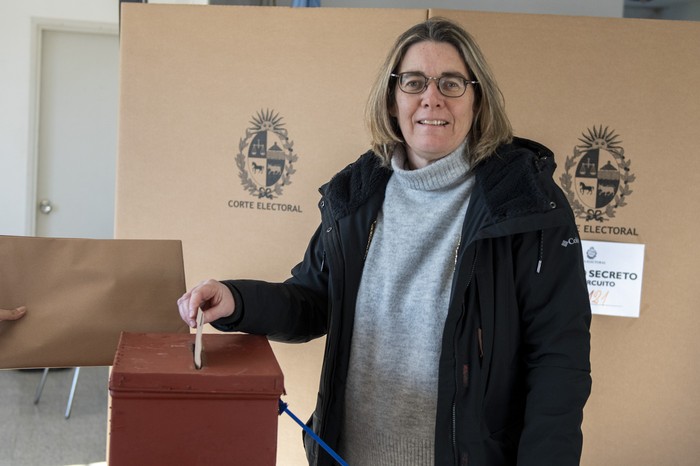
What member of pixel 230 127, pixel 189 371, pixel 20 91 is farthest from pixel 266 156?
pixel 20 91

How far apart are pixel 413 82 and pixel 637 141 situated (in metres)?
0.93

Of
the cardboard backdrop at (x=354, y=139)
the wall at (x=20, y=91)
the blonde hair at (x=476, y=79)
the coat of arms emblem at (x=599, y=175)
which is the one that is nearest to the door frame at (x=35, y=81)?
the wall at (x=20, y=91)

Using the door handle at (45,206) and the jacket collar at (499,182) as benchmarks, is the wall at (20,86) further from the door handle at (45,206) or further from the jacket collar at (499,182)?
the jacket collar at (499,182)

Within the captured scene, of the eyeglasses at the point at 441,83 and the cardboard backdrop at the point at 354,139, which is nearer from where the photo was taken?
the eyeglasses at the point at 441,83

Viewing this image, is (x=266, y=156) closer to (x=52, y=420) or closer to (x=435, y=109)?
(x=435, y=109)

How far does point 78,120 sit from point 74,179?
37 centimetres

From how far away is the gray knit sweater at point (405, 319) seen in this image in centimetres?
125

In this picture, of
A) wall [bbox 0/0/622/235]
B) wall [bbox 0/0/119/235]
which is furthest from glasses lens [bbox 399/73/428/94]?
wall [bbox 0/0/119/235]

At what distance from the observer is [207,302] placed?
121cm

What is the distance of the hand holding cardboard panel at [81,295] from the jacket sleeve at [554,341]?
0.61 m

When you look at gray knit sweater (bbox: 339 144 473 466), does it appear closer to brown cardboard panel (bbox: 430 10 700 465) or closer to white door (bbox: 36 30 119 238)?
brown cardboard panel (bbox: 430 10 700 465)

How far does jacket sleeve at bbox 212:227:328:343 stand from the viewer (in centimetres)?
127

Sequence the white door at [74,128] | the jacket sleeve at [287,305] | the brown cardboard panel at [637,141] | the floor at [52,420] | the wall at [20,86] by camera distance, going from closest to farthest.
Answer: the jacket sleeve at [287,305] < the brown cardboard panel at [637,141] < the floor at [52,420] < the wall at [20,86] < the white door at [74,128]

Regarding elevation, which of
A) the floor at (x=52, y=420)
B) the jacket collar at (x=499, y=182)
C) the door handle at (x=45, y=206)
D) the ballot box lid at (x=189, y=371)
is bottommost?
the floor at (x=52, y=420)
